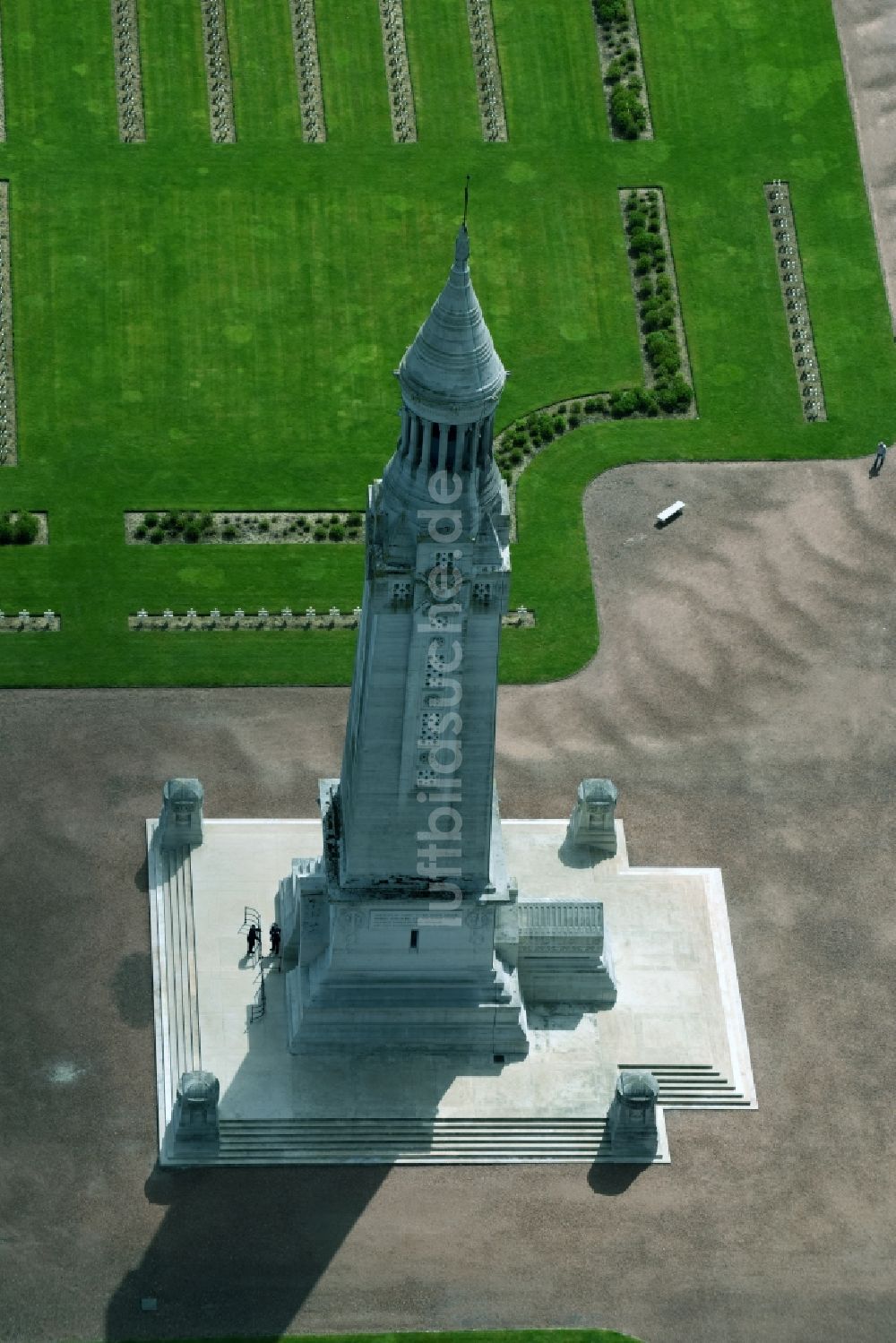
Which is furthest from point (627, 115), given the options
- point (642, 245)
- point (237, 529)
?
point (237, 529)

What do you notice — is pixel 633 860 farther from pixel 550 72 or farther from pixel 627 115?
pixel 550 72

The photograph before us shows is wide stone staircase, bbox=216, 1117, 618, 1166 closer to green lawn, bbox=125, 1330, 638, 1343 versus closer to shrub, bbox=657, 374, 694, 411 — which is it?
green lawn, bbox=125, 1330, 638, 1343

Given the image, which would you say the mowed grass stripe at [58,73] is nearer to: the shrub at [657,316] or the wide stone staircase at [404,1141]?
the shrub at [657,316]

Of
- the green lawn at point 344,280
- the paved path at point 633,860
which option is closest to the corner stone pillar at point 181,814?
the paved path at point 633,860

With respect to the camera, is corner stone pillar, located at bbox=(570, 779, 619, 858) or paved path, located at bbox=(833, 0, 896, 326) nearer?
corner stone pillar, located at bbox=(570, 779, 619, 858)

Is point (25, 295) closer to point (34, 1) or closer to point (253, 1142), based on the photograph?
point (34, 1)

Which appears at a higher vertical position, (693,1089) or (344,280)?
(344,280)

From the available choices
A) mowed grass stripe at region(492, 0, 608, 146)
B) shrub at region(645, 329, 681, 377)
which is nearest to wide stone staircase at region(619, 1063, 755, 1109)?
shrub at region(645, 329, 681, 377)
